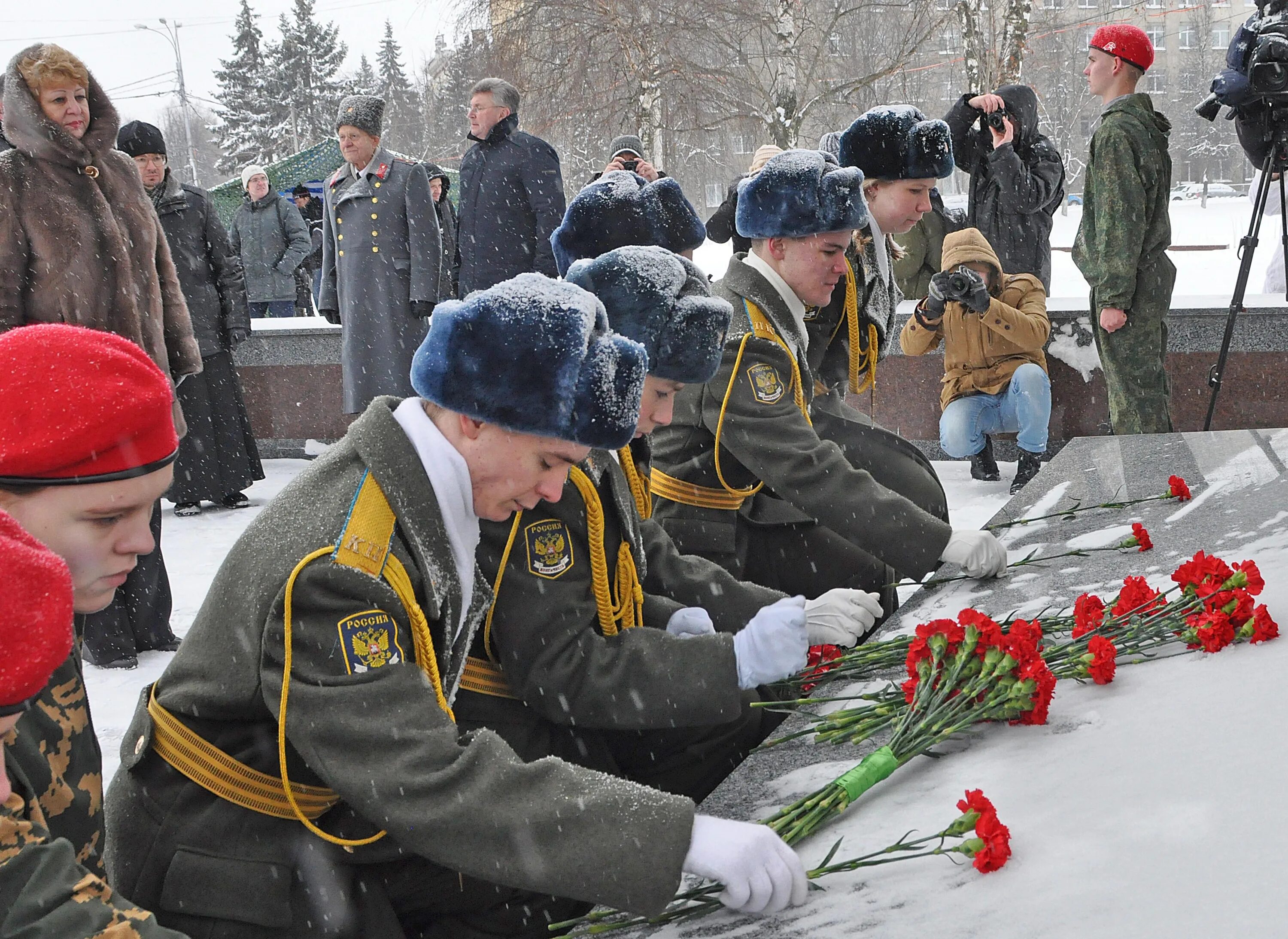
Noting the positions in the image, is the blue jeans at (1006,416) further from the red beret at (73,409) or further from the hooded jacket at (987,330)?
the red beret at (73,409)

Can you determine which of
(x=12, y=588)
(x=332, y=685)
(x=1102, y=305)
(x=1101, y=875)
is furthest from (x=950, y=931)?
(x=1102, y=305)

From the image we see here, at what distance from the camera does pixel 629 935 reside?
4.74ft

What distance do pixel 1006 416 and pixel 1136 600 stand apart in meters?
3.83

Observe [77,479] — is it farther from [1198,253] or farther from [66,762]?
[1198,253]

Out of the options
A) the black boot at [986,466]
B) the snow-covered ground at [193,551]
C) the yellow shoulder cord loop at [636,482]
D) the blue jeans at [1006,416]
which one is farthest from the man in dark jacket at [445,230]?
the yellow shoulder cord loop at [636,482]

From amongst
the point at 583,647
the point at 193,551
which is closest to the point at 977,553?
the point at 583,647

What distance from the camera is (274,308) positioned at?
11227 millimetres

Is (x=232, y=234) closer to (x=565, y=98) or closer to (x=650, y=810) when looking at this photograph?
(x=565, y=98)

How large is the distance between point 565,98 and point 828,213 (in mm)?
15094

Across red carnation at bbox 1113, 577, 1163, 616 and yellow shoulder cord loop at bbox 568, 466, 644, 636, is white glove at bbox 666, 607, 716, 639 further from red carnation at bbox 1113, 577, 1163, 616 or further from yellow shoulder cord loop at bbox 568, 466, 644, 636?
red carnation at bbox 1113, 577, 1163, 616

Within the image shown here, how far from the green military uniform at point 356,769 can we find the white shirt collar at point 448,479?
2 cm

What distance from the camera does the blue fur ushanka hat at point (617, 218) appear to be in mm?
2766

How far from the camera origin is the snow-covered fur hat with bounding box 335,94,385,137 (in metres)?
6.28

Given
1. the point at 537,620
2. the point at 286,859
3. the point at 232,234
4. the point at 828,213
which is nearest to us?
the point at 286,859
